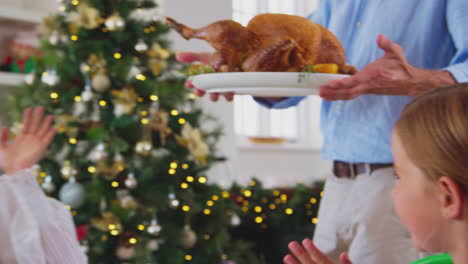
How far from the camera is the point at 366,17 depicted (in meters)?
1.45

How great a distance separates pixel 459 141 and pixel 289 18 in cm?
67

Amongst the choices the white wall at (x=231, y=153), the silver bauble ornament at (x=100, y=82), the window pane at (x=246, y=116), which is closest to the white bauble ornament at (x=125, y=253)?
the silver bauble ornament at (x=100, y=82)

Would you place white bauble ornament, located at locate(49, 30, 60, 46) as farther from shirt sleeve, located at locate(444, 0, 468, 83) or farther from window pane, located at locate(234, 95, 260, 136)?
window pane, located at locate(234, 95, 260, 136)

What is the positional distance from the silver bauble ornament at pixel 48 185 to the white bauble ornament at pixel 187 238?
22.7 inches

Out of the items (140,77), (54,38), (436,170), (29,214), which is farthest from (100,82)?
(436,170)

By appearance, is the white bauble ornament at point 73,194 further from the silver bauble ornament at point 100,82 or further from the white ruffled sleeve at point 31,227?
the white ruffled sleeve at point 31,227

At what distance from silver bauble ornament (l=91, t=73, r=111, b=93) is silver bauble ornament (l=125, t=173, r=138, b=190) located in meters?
0.38

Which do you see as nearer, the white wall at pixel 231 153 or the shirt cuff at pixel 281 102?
the shirt cuff at pixel 281 102

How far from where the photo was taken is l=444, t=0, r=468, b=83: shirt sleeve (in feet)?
4.16

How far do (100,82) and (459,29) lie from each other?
154 centimetres

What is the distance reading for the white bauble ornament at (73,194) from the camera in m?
2.34

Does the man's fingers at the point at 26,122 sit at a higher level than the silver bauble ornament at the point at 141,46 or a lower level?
lower

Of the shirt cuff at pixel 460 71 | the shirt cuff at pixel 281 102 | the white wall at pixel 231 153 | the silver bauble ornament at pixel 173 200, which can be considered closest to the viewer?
the shirt cuff at pixel 460 71

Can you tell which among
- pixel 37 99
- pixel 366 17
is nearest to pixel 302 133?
pixel 37 99
